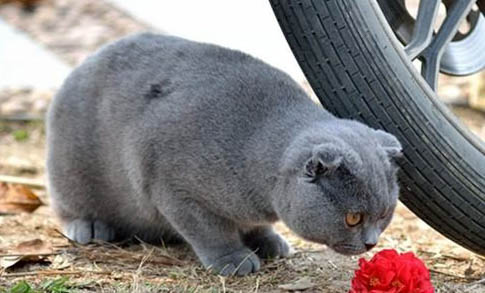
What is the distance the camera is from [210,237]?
9.36 feet

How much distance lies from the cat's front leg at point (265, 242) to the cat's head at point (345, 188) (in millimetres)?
466

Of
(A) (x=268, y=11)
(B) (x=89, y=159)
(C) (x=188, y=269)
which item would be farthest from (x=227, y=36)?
(C) (x=188, y=269)

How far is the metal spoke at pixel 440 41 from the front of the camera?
105 inches

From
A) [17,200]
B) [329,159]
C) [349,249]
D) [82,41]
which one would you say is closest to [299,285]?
[349,249]

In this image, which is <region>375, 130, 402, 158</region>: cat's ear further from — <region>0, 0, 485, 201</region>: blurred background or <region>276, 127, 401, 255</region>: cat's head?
<region>0, 0, 485, 201</region>: blurred background

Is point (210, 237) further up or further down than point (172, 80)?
further down

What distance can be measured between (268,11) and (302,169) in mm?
4242

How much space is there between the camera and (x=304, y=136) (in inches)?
102

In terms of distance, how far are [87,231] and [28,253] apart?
0.35 m

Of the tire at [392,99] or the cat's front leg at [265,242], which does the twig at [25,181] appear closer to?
the cat's front leg at [265,242]

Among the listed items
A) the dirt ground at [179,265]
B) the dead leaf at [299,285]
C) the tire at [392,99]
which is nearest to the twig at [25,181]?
the dirt ground at [179,265]

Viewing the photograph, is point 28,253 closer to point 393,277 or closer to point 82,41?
point 393,277

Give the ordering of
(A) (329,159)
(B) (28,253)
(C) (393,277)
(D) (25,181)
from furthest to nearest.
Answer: (D) (25,181) < (B) (28,253) < (A) (329,159) < (C) (393,277)

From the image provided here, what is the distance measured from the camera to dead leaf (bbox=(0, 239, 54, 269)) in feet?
9.14
